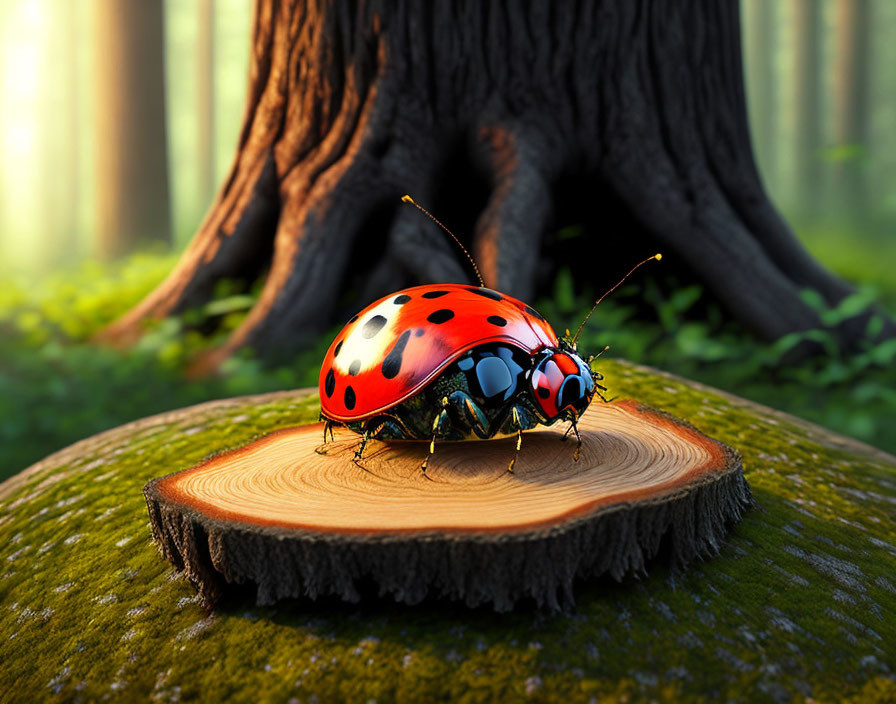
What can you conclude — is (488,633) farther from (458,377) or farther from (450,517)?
(458,377)

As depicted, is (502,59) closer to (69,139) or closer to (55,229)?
(69,139)

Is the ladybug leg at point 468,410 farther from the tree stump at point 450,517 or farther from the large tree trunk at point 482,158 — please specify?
the large tree trunk at point 482,158

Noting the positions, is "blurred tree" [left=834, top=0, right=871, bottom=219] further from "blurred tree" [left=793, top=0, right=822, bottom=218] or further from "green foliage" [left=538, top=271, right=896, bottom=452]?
"green foliage" [left=538, top=271, right=896, bottom=452]

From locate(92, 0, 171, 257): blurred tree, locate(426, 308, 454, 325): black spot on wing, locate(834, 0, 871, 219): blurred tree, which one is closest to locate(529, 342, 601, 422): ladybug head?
locate(426, 308, 454, 325): black spot on wing

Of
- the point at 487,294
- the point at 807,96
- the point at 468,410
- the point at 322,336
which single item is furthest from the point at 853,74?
the point at 468,410

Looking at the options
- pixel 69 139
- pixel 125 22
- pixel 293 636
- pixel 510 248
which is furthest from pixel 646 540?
pixel 69 139

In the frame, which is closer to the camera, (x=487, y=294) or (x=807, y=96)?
(x=487, y=294)
